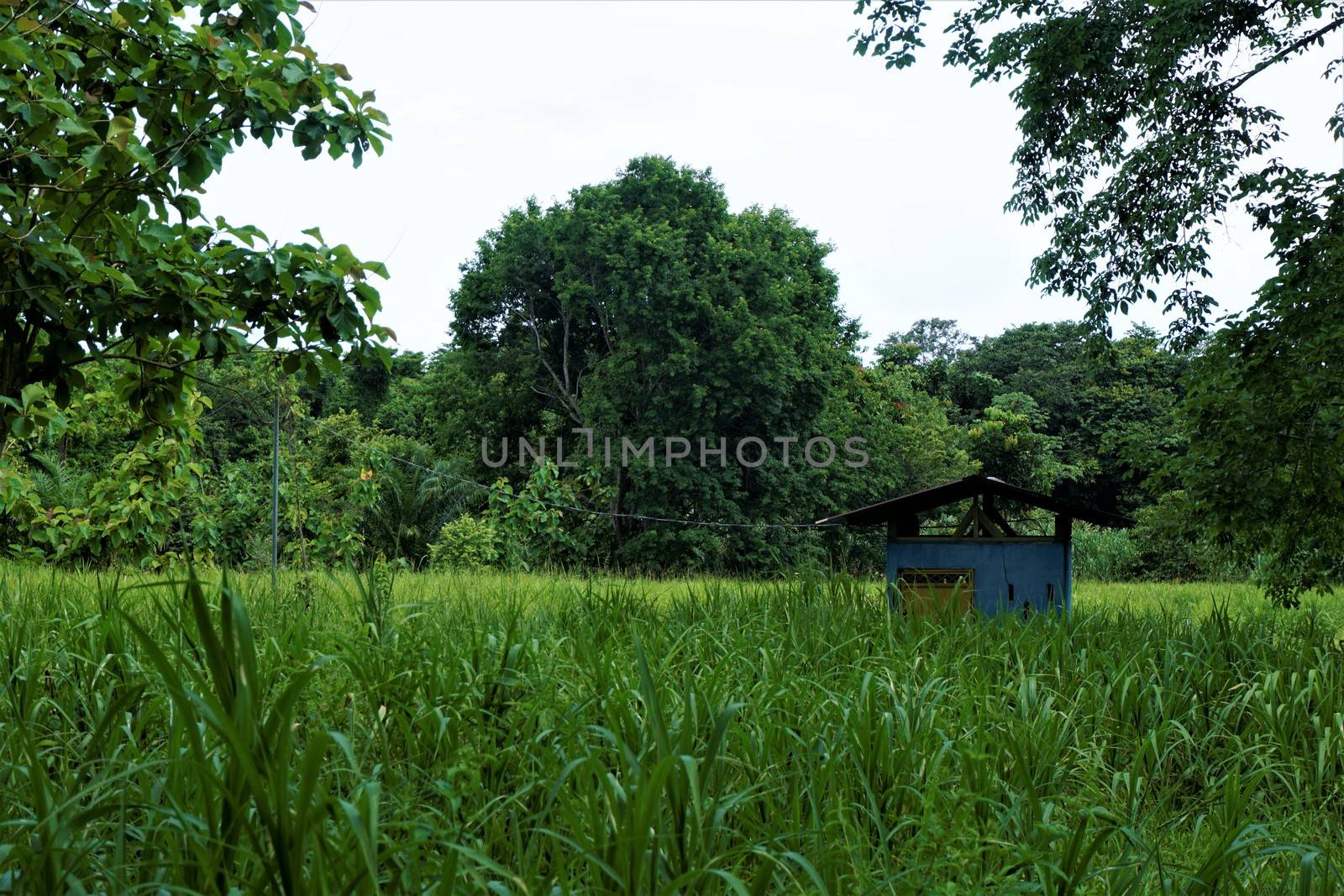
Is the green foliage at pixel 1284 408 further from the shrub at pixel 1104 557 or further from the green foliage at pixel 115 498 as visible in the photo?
the shrub at pixel 1104 557

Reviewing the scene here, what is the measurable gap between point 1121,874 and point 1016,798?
0.39m

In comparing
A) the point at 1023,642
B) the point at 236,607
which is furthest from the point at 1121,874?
the point at 1023,642

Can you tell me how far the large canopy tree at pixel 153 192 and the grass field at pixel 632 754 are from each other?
137cm

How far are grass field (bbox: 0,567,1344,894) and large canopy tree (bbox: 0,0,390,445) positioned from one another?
1.37m

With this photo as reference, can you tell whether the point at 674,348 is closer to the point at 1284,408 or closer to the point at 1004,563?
the point at 1004,563

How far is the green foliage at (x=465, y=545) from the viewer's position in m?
18.2

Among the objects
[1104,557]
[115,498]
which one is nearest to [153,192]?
[115,498]

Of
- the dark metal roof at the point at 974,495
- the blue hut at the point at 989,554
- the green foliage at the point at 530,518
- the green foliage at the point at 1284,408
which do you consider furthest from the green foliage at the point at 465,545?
the green foliage at the point at 1284,408

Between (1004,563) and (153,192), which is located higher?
(153,192)

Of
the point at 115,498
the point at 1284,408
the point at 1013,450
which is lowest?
the point at 115,498

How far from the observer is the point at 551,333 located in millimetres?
29031

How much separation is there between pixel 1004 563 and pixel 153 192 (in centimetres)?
751

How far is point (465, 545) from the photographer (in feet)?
60.6

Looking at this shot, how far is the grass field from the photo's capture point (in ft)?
7.93
